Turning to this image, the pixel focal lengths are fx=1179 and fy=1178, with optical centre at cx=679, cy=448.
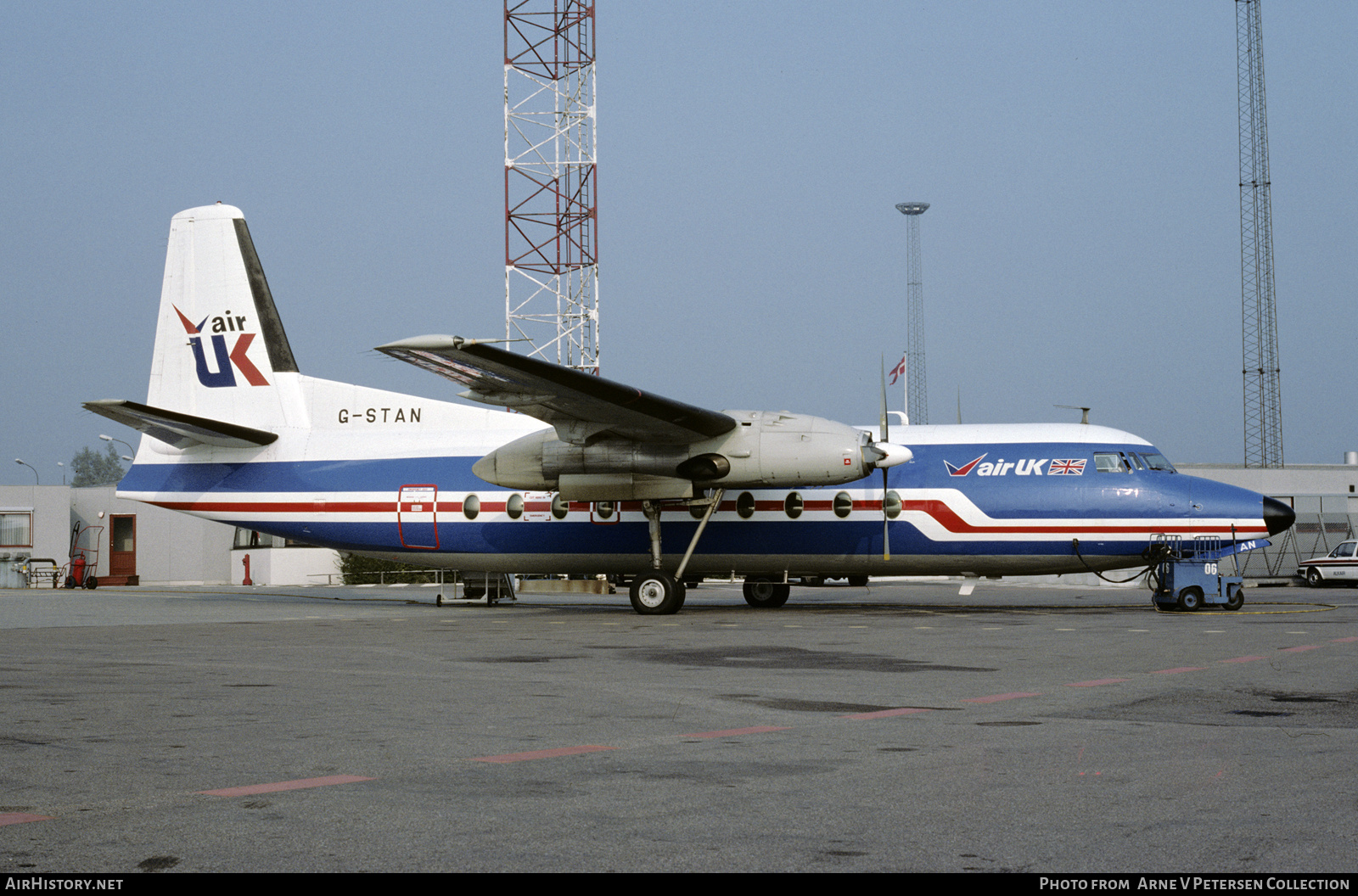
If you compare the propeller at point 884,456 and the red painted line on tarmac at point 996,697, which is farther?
the propeller at point 884,456

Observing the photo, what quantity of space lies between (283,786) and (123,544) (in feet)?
187

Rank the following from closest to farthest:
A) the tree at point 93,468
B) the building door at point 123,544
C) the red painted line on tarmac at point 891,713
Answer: the red painted line on tarmac at point 891,713 < the building door at point 123,544 < the tree at point 93,468

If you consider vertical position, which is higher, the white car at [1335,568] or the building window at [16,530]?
the building window at [16,530]

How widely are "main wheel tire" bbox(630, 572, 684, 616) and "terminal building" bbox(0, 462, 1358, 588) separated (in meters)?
27.0

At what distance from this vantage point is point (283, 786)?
555 cm

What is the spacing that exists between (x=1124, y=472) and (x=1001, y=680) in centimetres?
1185

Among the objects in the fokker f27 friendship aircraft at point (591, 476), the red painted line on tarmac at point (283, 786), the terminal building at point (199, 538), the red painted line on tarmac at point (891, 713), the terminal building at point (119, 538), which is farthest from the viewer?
the terminal building at point (119, 538)

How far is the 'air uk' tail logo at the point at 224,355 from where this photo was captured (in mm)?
Result: 24344

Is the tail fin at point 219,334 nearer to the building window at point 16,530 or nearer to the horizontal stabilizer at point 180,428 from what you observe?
the horizontal stabilizer at point 180,428

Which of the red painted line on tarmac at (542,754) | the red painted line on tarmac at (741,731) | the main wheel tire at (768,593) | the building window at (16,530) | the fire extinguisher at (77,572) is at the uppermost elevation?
the building window at (16,530)

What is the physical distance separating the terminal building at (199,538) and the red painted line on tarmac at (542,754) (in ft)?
132

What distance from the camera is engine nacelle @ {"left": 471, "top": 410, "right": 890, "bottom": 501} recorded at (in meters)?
19.9

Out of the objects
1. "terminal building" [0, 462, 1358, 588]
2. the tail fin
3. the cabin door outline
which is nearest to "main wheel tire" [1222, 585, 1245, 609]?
the cabin door outline

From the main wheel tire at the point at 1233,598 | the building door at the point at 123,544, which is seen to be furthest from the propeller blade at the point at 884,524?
the building door at the point at 123,544
